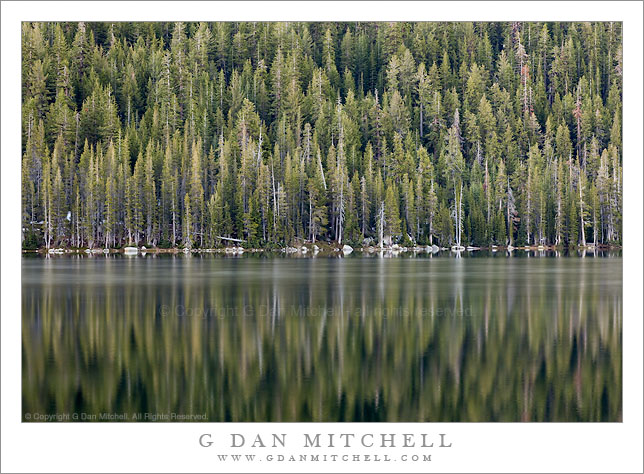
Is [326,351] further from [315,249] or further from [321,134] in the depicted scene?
[321,134]

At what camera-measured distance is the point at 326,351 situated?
1745cm

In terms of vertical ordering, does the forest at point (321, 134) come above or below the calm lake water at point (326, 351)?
above

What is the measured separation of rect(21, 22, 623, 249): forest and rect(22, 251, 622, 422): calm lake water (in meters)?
35.9

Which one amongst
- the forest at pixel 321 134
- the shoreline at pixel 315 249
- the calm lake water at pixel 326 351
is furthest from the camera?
the forest at pixel 321 134

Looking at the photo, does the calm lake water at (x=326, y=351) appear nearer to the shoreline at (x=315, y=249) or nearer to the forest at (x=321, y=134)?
the shoreline at (x=315, y=249)

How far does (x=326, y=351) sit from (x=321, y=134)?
69973 mm

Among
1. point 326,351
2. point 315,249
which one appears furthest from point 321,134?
point 326,351

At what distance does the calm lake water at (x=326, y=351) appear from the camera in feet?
45.1

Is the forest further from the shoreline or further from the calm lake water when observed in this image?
the calm lake water

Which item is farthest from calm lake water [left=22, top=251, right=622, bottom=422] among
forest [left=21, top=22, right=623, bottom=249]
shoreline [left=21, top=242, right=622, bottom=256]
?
forest [left=21, top=22, right=623, bottom=249]

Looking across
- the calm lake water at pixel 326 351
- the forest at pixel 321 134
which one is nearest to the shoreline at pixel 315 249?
the forest at pixel 321 134

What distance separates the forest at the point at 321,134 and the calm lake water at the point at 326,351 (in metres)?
35.9
